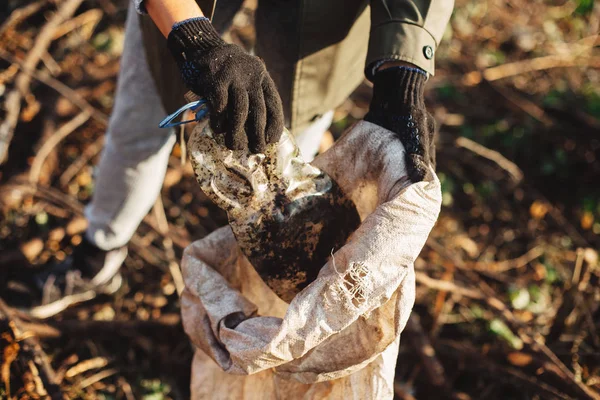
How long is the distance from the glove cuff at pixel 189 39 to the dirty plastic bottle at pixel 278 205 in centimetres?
15

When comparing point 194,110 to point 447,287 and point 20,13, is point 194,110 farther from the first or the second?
point 20,13

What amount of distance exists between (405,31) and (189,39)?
484 mm

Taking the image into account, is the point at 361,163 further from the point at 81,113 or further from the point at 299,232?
the point at 81,113

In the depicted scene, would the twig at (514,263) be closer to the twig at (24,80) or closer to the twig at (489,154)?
the twig at (489,154)

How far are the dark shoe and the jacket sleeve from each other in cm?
123

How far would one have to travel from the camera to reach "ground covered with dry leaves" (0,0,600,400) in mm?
1669

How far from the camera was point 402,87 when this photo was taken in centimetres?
111

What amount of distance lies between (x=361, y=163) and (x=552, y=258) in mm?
1632

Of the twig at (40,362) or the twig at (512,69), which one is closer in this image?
the twig at (40,362)

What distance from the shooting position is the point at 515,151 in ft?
8.85

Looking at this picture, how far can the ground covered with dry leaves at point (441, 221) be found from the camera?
1669 mm

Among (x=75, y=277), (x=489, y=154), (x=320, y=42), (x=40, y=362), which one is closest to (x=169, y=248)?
(x=75, y=277)

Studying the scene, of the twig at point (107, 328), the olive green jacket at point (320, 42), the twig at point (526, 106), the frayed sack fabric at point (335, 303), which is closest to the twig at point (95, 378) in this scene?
the twig at point (107, 328)

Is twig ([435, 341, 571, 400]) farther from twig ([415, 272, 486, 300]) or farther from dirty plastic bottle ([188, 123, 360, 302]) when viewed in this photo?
dirty plastic bottle ([188, 123, 360, 302])
